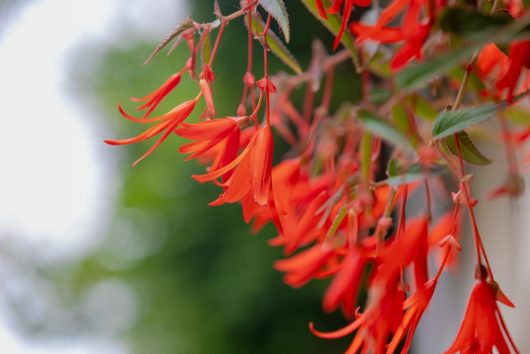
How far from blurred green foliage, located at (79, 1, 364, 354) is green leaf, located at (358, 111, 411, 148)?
Result: 2.81 feet

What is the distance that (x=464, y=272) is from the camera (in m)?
0.96

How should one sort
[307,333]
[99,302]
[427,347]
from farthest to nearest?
1. [99,302]
2. [307,333]
3. [427,347]

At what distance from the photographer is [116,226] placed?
1394mm

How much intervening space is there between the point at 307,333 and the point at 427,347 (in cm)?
23

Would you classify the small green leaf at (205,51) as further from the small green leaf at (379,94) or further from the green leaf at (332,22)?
the small green leaf at (379,94)

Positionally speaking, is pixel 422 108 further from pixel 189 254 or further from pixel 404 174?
pixel 189 254

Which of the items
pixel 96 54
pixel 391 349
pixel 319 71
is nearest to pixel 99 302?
pixel 96 54

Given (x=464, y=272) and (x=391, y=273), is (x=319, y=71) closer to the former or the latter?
(x=391, y=273)

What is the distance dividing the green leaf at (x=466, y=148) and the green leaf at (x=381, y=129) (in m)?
0.03

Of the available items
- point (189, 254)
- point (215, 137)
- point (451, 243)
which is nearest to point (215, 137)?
point (215, 137)

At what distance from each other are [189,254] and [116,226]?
159 millimetres

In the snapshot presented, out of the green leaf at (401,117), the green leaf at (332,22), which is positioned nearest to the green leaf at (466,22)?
the green leaf at (332,22)

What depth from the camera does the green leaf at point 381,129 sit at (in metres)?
0.33

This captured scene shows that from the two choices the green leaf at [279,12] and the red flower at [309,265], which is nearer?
the green leaf at [279,12]
